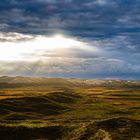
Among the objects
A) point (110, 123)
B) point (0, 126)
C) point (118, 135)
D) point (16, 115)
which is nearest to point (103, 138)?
point (118, 135)

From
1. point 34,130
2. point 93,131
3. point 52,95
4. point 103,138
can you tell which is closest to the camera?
point 103,138

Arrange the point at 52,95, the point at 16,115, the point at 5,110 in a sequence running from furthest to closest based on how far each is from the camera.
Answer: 1. the point at 52,95
2. the point at 5,110
3. the point at 16,115

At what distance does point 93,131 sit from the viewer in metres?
83.2

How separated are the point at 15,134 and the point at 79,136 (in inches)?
642

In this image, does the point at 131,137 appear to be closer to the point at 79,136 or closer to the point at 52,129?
the point at 79,136

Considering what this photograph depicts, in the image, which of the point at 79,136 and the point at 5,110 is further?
the point at 5,110

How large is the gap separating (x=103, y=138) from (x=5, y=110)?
216 feet

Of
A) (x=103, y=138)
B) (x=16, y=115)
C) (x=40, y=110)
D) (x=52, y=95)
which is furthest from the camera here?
(x=52, y=95)

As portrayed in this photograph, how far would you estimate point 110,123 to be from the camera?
88.4m

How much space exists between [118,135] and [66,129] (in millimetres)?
14281

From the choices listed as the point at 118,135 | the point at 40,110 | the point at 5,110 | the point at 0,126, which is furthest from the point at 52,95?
the point at 118,135

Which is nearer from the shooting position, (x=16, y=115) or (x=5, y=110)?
(x=16, y=115)

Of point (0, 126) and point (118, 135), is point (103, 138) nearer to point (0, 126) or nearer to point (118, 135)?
point (118, 135)

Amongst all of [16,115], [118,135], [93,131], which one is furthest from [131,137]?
[16,115]
